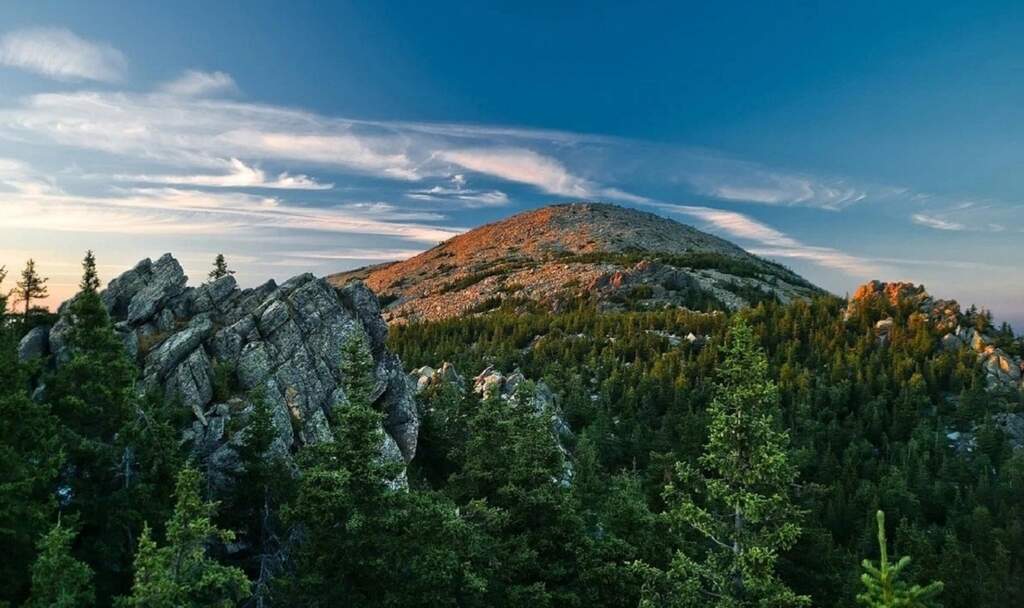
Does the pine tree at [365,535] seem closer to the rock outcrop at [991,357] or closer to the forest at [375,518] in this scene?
the forest at [375,518]

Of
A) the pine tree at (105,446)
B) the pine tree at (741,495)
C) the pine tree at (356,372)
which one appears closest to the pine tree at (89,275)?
the pine tree at (105,446)

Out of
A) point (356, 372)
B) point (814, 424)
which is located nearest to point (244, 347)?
point (356, 372)

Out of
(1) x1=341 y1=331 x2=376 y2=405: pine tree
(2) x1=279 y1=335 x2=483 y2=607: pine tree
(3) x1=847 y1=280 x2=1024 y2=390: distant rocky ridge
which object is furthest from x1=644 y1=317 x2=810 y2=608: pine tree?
(3) x1=847 y1=280 x2=1024 y2=390: distant rocky ridge

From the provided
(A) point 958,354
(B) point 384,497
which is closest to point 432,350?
(A) point 958,354


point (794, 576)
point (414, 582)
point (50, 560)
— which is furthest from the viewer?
point (794, 576)

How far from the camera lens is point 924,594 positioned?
860 centimetres

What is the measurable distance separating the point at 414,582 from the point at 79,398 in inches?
655

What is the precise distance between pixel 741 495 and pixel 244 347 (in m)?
35.7

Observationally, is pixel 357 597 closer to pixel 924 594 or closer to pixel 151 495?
pixel 151 495

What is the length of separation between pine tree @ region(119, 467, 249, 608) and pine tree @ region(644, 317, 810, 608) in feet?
43.9

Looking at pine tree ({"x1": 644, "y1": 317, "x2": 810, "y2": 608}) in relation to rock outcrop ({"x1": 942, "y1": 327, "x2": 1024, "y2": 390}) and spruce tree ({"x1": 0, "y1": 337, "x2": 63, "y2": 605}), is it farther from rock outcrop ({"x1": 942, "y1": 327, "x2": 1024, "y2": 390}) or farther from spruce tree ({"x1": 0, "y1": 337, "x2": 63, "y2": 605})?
rock outcrop ({"x1": 942, "y1": 327, "x2": 1024, "y2": 390})

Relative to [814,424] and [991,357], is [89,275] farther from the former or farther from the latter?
[991,357]

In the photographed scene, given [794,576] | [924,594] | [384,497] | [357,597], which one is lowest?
[794,576]

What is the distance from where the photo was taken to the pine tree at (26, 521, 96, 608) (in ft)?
47.3
